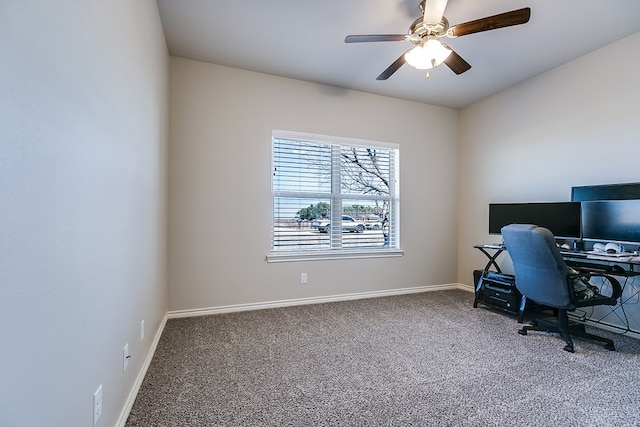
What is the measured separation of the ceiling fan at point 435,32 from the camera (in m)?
2.00

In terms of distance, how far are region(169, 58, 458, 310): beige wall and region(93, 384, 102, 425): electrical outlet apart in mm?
2014

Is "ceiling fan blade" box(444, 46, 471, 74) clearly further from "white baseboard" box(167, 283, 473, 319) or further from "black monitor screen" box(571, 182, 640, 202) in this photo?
"white baseboard" box(167, 283, 473, 319)

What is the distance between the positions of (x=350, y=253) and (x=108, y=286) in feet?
9.63

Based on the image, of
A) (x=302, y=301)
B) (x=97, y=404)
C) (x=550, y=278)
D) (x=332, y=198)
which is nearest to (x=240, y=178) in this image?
(x=332, y=198)

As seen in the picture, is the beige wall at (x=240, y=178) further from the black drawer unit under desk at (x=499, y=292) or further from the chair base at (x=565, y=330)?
the chair base at (x=565, y=330)

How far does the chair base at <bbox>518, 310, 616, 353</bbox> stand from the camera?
2463 mm

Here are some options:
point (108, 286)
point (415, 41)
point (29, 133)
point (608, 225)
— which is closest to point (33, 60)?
point (29, 133)

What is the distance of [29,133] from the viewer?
769 millimetres

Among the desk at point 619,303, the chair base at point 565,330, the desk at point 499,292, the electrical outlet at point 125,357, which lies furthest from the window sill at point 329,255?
the electrical outlet at point 125,357

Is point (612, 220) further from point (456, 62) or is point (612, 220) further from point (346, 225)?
point (346, 225)

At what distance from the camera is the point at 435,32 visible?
229cm

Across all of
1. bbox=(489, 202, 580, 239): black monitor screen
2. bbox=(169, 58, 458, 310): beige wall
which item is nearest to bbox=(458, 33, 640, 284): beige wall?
bbox=(489, 202, 580, 239): black monitor screen

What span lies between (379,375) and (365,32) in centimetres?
293

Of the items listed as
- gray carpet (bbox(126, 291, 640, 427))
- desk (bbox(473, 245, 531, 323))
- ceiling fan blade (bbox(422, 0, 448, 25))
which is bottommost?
gray carpet (bbox(126, 291, 640, 427))
